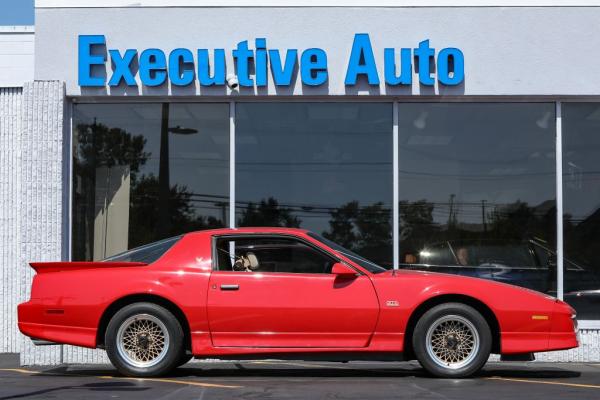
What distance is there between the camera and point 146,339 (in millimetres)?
9109

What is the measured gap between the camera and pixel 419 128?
39.5 feet

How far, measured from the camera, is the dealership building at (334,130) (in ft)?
38.8

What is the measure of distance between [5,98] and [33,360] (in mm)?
3674

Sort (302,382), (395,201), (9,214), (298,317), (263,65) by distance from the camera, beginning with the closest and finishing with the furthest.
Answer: (302,382) → (298,317) → (263,65) → (395,201) → (9,214)

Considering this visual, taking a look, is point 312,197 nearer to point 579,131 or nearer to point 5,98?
point 579,131

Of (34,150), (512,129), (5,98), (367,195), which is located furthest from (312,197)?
(5,98)

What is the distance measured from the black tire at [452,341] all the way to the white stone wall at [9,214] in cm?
601

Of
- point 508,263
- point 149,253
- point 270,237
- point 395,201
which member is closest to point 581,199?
point 508,263

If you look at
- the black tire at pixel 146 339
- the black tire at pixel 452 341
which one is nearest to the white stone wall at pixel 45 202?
the black tire at pixel 146 339

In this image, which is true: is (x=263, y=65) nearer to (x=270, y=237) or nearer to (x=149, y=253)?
(x=270, y=237)

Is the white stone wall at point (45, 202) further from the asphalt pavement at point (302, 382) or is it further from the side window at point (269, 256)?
the side window at point (269, 256)

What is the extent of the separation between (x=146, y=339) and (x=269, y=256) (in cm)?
156

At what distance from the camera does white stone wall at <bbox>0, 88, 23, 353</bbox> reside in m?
12.6

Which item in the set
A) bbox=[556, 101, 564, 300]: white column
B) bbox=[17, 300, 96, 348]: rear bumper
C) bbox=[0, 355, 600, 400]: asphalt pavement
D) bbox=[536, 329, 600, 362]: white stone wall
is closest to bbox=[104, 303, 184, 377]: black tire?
bbox=[0, 355, 600, 400]: asphalt pavement
